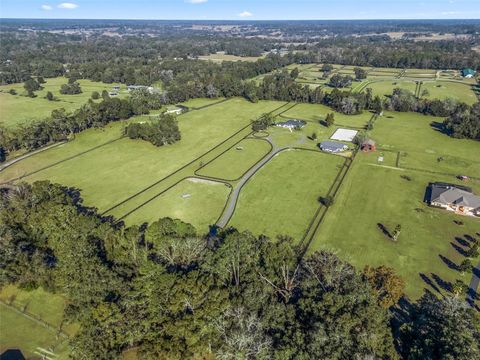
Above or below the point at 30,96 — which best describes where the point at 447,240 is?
below

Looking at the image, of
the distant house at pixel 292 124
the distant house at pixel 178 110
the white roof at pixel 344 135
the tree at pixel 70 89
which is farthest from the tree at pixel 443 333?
the tree at pixel 70 89

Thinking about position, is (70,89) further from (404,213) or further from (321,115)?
(404,213)

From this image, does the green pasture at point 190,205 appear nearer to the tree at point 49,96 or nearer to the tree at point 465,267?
the tree at point 465,267

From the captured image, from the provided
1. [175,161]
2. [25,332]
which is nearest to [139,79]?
[175,161]

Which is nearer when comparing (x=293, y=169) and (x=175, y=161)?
(x=293, y=169)

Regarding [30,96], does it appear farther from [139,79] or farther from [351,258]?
[351,258]

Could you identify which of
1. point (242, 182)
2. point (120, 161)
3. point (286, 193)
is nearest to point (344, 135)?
point (286, 193)

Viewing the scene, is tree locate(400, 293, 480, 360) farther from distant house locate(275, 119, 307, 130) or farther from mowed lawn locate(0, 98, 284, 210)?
distant house locate(275, 119, 307, 130)
